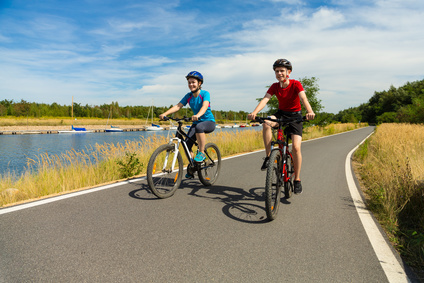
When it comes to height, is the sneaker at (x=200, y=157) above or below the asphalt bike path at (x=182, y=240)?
above

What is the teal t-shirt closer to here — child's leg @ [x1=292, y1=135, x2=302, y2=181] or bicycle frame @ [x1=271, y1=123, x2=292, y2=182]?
bicycle frame @ [x1=271, y1=123, x2=292, y2=182]

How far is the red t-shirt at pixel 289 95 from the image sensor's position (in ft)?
14.9

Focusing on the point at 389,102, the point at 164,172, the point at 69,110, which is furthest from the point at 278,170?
the point at 389,102

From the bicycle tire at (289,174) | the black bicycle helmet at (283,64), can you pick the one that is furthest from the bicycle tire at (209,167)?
the black bicycle helmet at (283,64)

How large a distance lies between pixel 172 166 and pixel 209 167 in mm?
1179

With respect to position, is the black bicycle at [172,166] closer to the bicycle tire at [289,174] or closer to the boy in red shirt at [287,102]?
the boy in red shirt at [287,102]

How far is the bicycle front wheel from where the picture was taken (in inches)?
174

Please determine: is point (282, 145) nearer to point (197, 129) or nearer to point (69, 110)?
point (197, 129)

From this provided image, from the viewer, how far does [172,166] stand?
4789mm

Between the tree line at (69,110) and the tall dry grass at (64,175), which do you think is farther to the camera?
the tree line at (69,110)

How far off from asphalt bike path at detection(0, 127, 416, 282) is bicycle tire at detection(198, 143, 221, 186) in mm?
647

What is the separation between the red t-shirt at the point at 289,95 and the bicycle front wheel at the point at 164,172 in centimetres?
207

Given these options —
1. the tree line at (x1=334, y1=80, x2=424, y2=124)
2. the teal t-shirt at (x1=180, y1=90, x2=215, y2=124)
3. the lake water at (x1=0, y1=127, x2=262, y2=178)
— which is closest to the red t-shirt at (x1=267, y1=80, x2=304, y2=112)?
the teal t-shirt at (x1=180, y1=90, x2=215, y2=124)

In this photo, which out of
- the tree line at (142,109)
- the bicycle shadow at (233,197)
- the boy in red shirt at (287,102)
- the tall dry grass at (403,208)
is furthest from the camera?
the tree line at (142,109)
